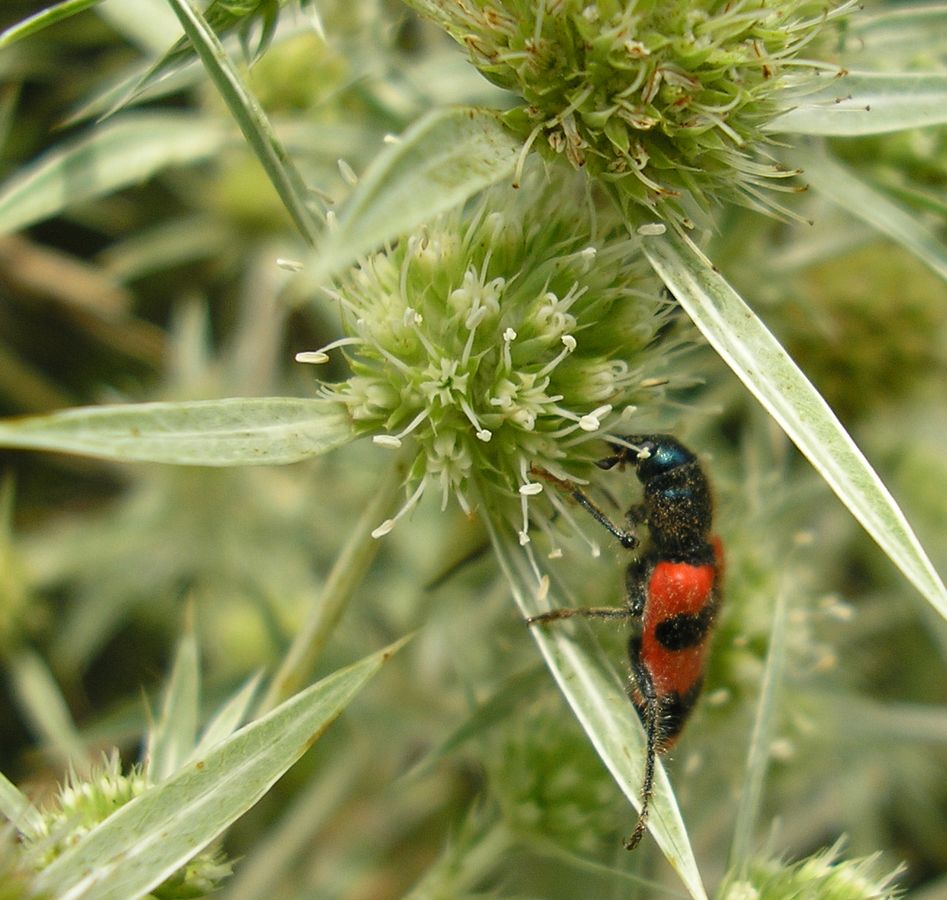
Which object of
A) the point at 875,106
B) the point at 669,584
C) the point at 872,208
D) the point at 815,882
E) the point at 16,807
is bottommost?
the point at 815,882

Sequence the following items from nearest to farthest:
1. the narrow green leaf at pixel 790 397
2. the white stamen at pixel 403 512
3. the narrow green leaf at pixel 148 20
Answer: the narrow green leaf at pixel 790 397, the white stamen at pixel 403 512, the narrow green leaf at pixel 148 20

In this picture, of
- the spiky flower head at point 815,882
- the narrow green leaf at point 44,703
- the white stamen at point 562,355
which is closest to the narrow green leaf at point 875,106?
the white stamen at point 562,355

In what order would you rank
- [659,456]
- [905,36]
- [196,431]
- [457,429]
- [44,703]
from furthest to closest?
[44,703]
[905,36]
[659,456]
[457,429]
[196,431]

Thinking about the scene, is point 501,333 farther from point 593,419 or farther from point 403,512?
point 403,512

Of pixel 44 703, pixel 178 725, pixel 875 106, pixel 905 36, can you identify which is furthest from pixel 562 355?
pixel 44 703

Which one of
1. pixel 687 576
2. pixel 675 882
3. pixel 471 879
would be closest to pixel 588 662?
pixel 687 576

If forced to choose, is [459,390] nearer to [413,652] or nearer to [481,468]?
[481,468]

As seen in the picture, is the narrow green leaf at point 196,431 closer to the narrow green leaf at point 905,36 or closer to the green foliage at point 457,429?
the green foliage at point 457,429
